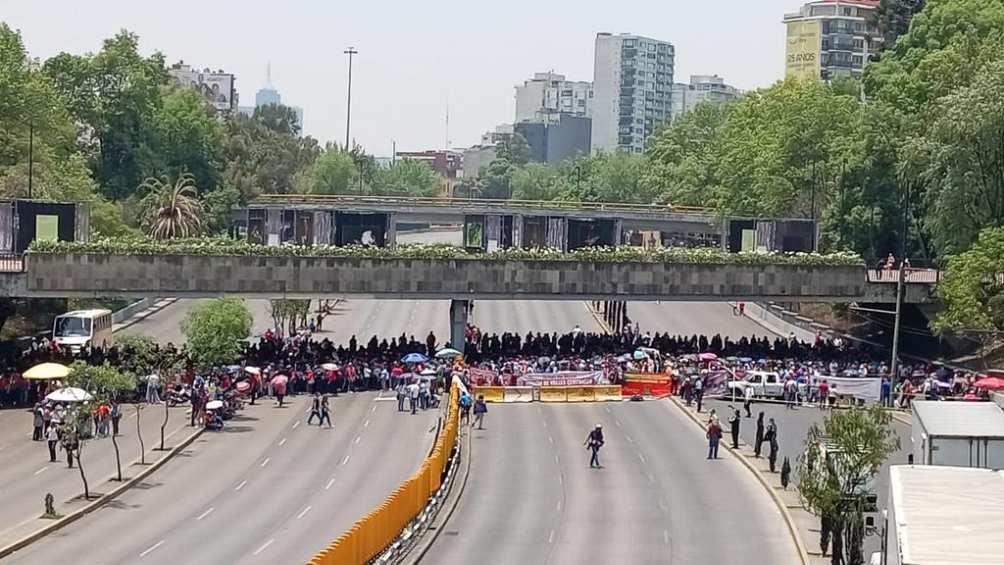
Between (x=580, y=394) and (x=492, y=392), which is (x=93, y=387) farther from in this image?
(x=580, y=394)

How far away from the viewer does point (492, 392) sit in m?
66.6

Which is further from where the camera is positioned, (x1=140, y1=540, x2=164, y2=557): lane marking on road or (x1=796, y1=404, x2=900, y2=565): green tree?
(x1=140, y1=540, x2=164, y2=557): lane marking on road

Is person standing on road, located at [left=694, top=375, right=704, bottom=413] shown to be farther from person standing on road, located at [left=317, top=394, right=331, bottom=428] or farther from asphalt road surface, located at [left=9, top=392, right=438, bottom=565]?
person standing on road, located at [left=317, top=394, right=331, bottom=428]

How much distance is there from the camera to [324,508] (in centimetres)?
4369

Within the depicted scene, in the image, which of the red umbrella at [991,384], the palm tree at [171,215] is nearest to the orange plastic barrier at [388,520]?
the red umbrella at [991,384]

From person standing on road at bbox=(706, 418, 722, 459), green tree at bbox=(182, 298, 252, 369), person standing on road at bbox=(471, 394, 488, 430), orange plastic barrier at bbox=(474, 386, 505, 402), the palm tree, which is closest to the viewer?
person standing on road at bbox=(706, 418, 722, 459)

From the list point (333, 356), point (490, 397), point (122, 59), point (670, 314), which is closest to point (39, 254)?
point (333, 356)

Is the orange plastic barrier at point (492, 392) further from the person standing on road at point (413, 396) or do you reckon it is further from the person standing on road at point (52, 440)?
the person standing on road at point (52, 440)

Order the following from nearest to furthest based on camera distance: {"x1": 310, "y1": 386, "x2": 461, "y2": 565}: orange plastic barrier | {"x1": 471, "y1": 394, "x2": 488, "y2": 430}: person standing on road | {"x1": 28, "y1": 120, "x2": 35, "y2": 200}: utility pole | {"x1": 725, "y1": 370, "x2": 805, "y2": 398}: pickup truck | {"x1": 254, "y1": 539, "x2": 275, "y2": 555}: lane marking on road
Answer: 1. {"x1": 310, "y1": 386, "x2": 461, "y2": 565}: orange plastic barrier
2. {"x1": 254, "y1": 539, "x2": 275, "y2": 555}: lane marking on road
3. {"x1": 471, "y1": 394, "x2": 488, "y2": 430}: person standing on road
4. {"x1": 725, "y1": 370, "x2": 805, "y2": 398}: pickup truck
5. {"x1": 28, "y1": 120, "x2": 35, "y2": 200}: utility pole

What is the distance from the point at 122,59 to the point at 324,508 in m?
98.0

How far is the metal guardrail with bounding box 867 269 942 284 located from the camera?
8075cm

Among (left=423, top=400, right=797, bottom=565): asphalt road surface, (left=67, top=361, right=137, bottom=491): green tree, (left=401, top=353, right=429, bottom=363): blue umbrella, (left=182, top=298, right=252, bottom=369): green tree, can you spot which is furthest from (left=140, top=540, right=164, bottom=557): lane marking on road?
(left=401, top=353, right=429, bottom=363): blue umbrella

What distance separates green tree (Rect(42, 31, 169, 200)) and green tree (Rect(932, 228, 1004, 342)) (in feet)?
251

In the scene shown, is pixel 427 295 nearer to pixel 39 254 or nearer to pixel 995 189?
pixel 39 254
